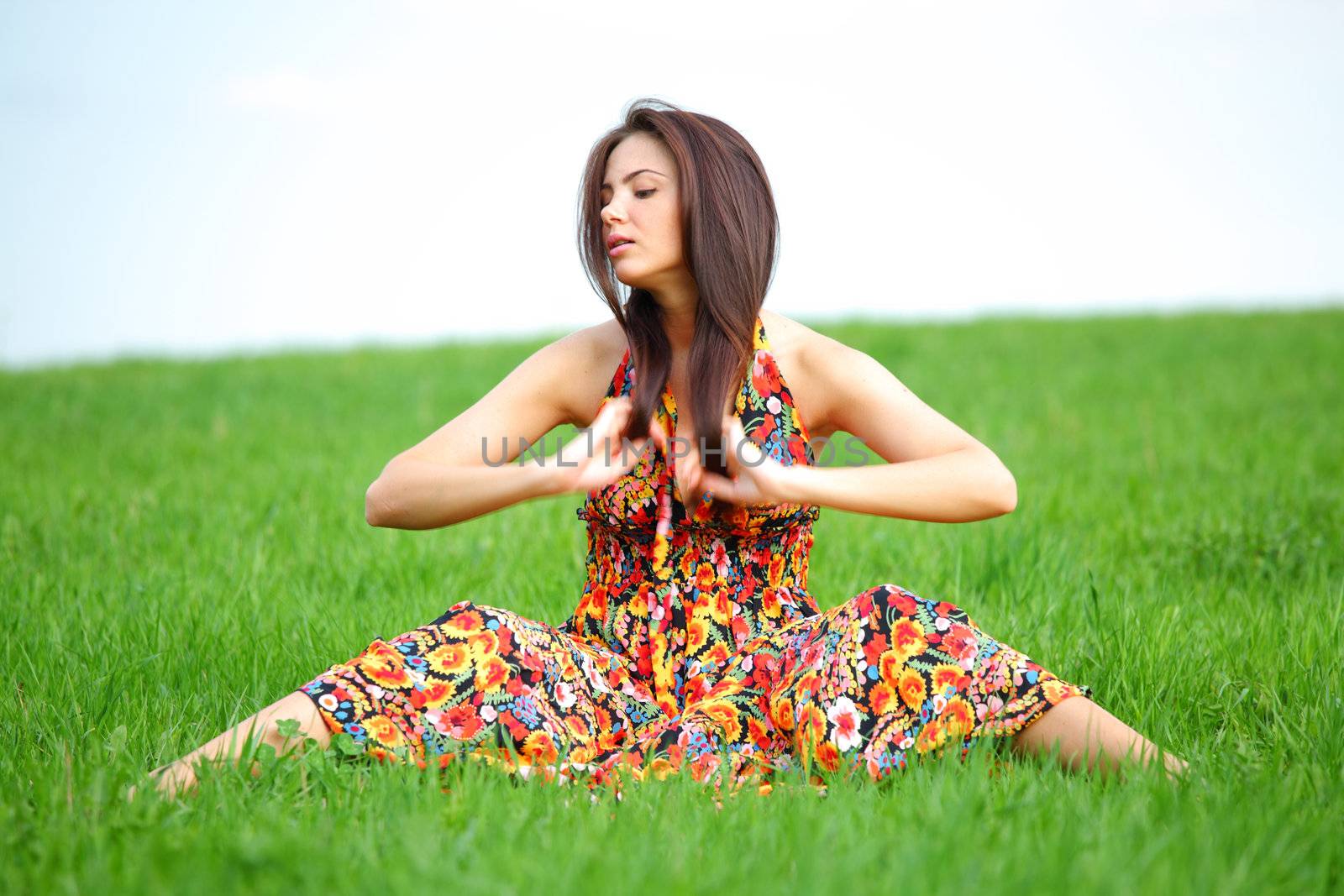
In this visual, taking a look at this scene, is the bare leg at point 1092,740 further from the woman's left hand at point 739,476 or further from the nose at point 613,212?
the nose at point 613,212

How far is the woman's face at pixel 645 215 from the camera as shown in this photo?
122 inches

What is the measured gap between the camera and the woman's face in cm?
309

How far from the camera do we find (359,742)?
2.76 meters

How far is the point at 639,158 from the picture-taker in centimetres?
315

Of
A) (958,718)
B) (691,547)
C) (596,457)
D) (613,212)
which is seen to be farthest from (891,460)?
(613,212)

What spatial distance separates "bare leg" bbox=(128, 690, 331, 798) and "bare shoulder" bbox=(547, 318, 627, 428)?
1111 mm

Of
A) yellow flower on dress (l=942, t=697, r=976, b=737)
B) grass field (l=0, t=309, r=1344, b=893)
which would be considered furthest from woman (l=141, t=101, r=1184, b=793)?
grass field (l=0, t=309, r=1344, b=893)

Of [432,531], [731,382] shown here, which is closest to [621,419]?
[731,382]

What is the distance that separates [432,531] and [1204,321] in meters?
13.0

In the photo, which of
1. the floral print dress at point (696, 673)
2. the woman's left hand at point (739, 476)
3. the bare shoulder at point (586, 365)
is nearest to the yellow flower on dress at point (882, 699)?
the floral print dress at point (696, 673)

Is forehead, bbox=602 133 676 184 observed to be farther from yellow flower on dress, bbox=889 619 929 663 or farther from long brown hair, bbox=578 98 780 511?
yellow flower on dress, bbox=889 619 929 663

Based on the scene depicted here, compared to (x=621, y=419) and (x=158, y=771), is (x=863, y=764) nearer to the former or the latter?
(x=621, y=419)

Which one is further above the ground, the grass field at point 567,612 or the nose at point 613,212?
A: the nose at point 613,212

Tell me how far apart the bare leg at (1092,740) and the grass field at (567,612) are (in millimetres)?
67
